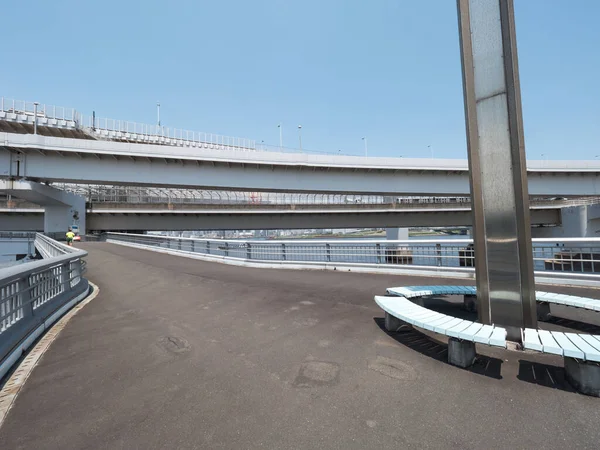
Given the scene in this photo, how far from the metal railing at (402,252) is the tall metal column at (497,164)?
4892 millimetres

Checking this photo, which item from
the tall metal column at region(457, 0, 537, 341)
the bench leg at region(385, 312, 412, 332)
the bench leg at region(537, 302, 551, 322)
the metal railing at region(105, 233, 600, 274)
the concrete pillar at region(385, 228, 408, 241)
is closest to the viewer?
the tall metal column at region(457, 0, 537, 341)

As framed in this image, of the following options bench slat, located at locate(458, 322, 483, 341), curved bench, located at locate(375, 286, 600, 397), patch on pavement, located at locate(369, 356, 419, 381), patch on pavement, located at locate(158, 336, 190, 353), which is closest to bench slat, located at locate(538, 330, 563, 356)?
curved bench, located at locate(375, 286, 600, 397)

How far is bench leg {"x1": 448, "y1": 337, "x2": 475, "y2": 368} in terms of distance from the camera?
142 inches

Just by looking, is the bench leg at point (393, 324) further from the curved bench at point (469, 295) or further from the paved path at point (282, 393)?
the curved bench at point (469, 295)

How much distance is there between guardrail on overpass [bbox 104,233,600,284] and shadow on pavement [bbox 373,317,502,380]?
16.7 ft

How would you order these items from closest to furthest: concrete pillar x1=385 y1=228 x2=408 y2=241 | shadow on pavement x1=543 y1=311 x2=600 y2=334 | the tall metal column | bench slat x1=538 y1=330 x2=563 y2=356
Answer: bench slat x1=538 y1=330 x2=563 y2=356 < the tall metal column < shadow on pavement x1=543 y1=311 x2=600 y2=334 < concrete pillar x1=385 y1=228 x2=408 y2=241

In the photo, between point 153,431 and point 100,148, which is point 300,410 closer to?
point 153,431

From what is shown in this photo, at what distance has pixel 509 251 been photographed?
13.5 ft

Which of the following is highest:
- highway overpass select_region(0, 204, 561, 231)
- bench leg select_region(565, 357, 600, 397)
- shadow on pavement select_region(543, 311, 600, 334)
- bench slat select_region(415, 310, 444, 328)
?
highway overpass select_region(0, 204, 561, 231)

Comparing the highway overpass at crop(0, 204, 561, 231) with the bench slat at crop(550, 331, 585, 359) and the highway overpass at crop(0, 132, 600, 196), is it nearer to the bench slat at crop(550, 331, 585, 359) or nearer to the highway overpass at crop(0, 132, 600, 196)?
the highway overpass at crop(0, 132, 600, 196)

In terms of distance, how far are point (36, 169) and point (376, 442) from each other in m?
29.3

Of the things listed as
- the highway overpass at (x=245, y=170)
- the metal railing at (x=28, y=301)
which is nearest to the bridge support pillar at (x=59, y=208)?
the highway overpass at (x=245, y=170)

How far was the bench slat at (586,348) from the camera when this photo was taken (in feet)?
8.98

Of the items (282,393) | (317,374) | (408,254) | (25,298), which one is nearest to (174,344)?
(282,393)
